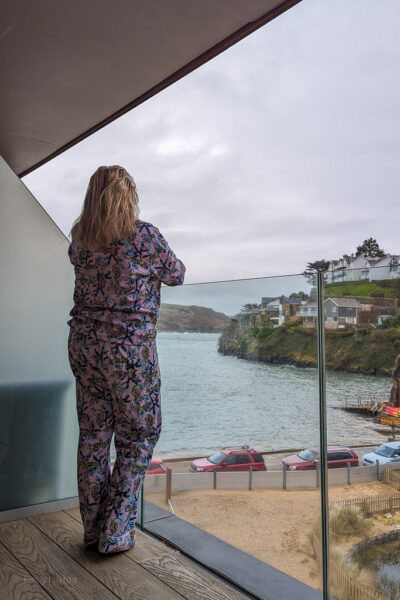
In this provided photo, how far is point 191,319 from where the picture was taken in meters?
1.80

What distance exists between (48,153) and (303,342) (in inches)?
78.5

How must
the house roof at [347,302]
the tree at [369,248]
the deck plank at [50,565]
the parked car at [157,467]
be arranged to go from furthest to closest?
the tree at [369,248]
the parked car at [157,467]
the deck plank at [50,565]
the house roof at [347,302]

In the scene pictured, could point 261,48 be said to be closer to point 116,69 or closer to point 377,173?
point 377,173

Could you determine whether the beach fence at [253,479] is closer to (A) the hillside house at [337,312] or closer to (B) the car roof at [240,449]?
(B) the car roof at [240,449]

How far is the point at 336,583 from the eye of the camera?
1.16 meters

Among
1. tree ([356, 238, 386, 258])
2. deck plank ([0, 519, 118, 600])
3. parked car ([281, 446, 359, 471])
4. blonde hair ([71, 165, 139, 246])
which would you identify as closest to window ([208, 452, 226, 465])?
parked car ([281, 446, 359, 471])

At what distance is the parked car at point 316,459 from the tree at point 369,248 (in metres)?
17.9

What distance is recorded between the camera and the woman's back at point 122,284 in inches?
56.9

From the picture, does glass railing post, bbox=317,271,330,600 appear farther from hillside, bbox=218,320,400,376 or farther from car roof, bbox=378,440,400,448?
car roof, bbox=378,440,400,448

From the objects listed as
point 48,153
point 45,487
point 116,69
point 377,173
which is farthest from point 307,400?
point 377,173

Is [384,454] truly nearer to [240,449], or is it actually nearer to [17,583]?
[240,449]

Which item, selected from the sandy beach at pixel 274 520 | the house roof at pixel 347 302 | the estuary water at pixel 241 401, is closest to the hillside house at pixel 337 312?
the house roof at pixel 347 302

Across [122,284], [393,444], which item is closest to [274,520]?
[393,444]

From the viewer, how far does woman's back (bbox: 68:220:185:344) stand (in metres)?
1.45
